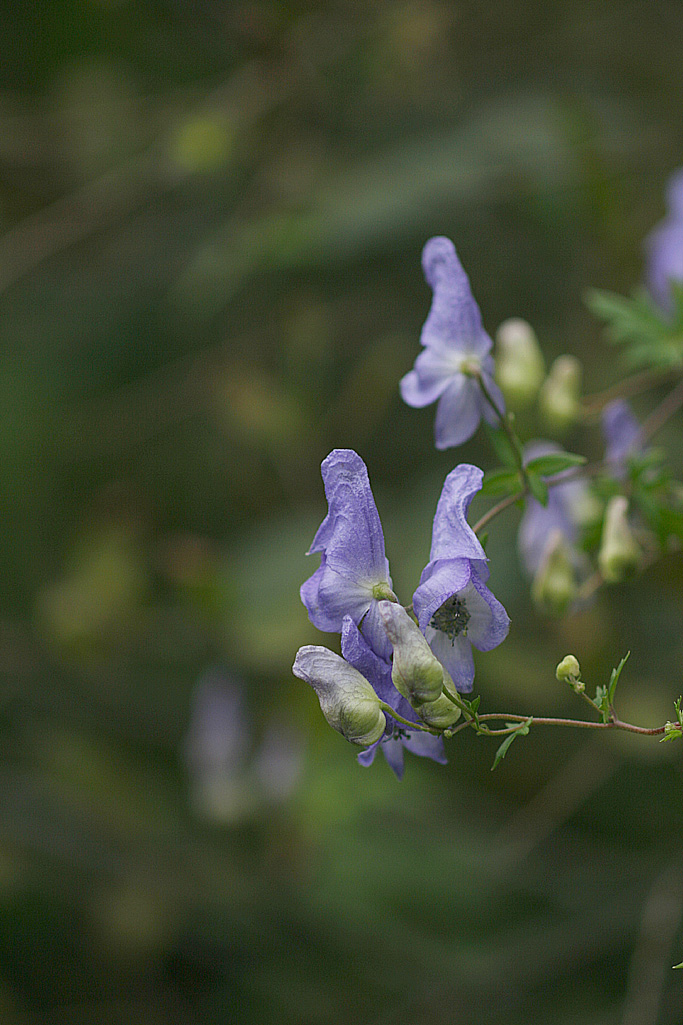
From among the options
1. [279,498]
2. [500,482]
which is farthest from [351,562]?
[279,498]

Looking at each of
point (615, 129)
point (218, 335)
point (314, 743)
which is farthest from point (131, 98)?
point (314, 743)

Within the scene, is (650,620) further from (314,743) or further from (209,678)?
(209,678)

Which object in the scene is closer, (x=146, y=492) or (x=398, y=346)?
(x=398, y=346)

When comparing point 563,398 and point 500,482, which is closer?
point 500,482

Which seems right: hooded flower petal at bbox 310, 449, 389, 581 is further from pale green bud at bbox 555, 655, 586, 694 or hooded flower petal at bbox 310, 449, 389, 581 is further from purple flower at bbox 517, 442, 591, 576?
purple flower at bbox 517, 442, 591, 576

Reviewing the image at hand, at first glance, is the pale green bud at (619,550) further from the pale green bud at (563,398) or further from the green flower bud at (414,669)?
the green flower bud at (414,669)

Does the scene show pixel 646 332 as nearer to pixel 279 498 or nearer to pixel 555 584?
pixel 555 584
